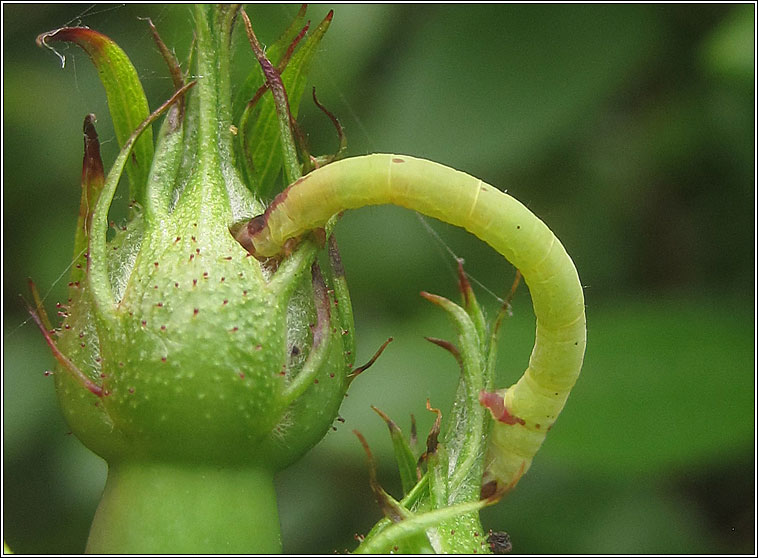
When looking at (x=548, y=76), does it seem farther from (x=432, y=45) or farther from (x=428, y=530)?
(x=428, y=530)

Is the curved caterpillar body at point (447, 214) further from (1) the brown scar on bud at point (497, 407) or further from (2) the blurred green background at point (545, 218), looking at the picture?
(2) the blurred green background at point (545, 218)

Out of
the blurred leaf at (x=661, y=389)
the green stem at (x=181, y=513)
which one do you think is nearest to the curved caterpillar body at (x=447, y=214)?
the green stem at (x=181, y=513)

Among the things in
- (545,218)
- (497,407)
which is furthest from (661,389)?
(497,407)

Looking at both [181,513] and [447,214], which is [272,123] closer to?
[447,214]

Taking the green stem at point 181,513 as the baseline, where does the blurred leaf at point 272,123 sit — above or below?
above

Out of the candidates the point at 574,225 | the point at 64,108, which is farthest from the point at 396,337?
the point at 64,108

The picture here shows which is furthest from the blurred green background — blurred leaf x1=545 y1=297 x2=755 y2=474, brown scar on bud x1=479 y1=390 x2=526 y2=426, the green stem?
the green stem
